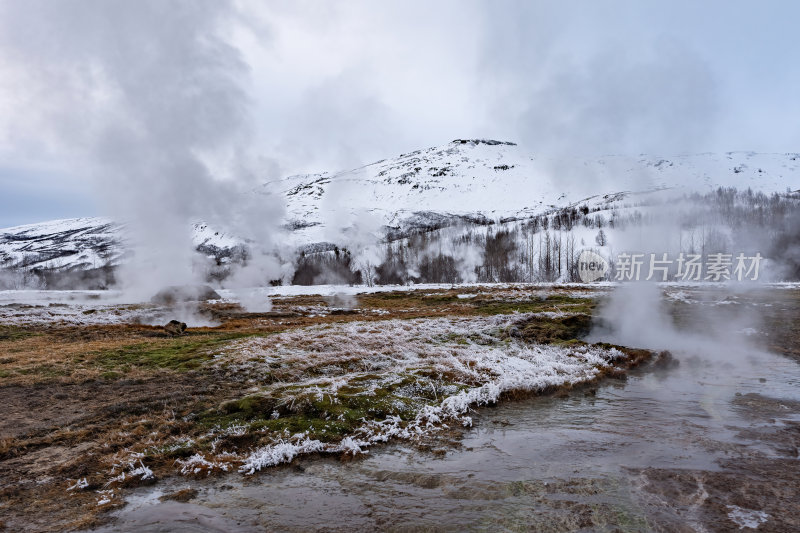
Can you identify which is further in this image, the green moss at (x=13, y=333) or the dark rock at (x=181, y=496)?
the green moss at (x=13, y=333)

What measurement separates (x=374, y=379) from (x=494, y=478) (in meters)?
6.74

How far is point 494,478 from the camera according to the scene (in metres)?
7.61

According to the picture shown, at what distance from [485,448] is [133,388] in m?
11.1

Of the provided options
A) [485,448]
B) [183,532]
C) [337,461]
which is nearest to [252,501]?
[183,532]

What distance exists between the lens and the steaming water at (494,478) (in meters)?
6.41

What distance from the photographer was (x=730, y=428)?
971 cm

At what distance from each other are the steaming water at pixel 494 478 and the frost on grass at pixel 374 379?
72 cm

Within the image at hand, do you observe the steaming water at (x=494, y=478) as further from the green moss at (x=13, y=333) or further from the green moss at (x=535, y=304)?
the green moss at (x=535, y=304)

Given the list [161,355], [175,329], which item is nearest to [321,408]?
[161,355]

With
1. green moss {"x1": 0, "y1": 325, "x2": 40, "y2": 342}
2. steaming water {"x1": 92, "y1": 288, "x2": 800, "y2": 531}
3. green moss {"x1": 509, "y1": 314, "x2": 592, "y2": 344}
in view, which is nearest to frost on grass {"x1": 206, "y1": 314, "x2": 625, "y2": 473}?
steaming water {"x1": 92, "y1": 288, "x2": 800, "y2": 531}

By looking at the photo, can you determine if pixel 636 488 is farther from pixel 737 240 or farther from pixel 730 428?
pixel 737 240

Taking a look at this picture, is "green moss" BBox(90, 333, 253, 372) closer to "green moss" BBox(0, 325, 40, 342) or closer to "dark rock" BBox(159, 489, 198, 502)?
"dark rock" BBox(159, 489, 198, 502)

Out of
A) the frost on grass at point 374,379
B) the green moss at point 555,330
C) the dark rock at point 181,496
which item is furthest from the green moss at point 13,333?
the green moss at point 555,330

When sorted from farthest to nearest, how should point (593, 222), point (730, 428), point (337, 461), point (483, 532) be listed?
point (593, 222)
point (730, 428)
point (337, 461)
point (483, 532)
